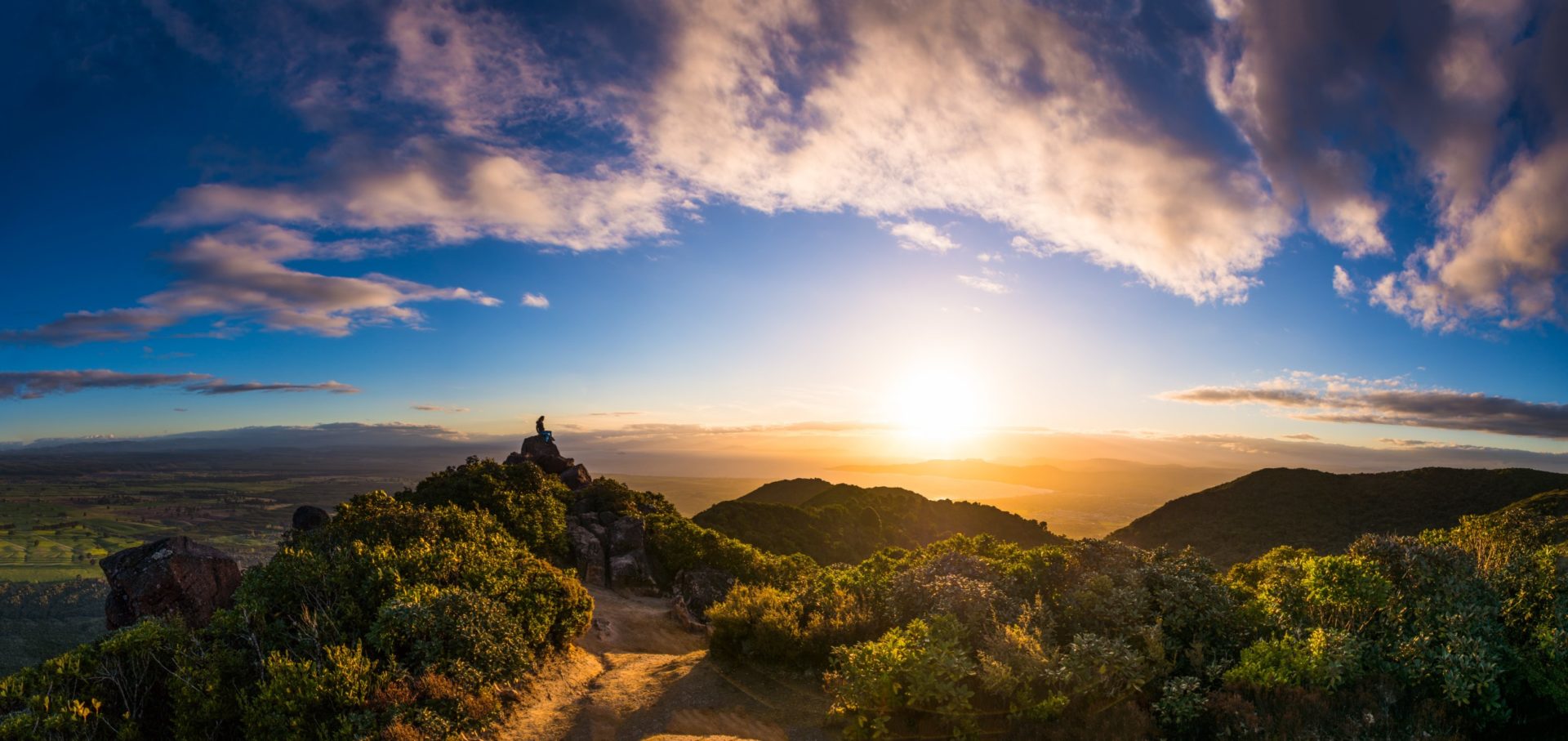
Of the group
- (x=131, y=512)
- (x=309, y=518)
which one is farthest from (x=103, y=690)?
(x=131, y=512)

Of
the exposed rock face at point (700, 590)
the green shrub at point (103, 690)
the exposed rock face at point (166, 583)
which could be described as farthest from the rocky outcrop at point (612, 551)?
the green shrub at point (103, 690)

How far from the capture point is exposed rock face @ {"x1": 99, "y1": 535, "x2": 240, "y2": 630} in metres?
14.9

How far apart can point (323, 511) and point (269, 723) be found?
1473cm

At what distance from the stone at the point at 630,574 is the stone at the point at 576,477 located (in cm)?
934

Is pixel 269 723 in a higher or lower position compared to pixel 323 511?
lower

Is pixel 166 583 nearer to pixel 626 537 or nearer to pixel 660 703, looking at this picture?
pixel 660 703

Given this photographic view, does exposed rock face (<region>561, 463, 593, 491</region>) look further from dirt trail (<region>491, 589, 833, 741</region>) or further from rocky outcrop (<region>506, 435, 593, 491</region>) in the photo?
dirt trail (<region>491, 589, 833, 741</region>)

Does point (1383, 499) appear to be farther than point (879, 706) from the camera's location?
Yes

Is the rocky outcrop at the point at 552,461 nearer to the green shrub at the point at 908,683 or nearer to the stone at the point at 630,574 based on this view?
the stone at the point at 630,574

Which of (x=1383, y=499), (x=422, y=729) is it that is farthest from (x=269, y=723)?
(x=1383, y=499)

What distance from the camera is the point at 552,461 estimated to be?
A: 39.4m

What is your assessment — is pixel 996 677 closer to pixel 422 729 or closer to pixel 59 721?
pixel 422 729

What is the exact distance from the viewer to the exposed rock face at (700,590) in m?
25.1

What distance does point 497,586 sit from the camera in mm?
14969
